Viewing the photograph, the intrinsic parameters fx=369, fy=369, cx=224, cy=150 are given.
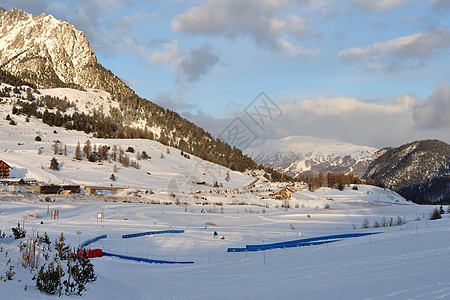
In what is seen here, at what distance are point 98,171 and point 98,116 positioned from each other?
7687cm

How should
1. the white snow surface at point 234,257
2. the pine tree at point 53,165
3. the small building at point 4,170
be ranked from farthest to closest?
the pine tree at point 53,165 < the small building at point 4,170 < the white snow surface at point 234,257

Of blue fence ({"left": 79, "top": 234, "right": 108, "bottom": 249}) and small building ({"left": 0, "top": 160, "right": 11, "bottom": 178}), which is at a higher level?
small building ({"left": 0, "top": 160, "right": 11, "bottom": 178})

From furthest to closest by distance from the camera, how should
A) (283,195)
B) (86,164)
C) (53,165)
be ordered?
(86,164)
(53,165)
(283,195)

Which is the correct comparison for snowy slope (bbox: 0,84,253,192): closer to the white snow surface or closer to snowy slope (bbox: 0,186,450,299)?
the white snow surface

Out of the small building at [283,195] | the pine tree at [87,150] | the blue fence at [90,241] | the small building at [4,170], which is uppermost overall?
the pine tree at [87,150]

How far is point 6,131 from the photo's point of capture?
11069 cm

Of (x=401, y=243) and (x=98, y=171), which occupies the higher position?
(x=98, y=171)

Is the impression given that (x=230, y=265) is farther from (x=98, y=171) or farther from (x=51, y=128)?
(x=51, y=128)

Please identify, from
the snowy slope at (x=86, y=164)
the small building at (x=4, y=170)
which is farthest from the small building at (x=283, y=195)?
the small building at (x=4, y=170)

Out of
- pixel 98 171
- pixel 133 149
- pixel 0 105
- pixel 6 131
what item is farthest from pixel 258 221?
pixel 0 105

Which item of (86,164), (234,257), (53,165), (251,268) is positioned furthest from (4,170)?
(251,268)

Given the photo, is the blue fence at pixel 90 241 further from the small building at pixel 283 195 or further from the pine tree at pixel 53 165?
the pine tree at pixel 53 165

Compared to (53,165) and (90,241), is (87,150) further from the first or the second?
(90,241)

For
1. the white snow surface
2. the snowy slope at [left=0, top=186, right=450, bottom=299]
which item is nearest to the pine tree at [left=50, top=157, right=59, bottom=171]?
the white snow surface
